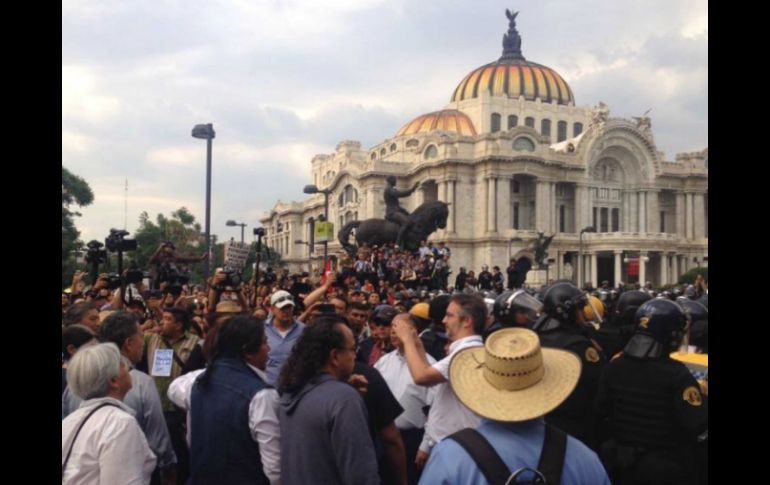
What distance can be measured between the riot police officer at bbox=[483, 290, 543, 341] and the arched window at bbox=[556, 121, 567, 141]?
235ft

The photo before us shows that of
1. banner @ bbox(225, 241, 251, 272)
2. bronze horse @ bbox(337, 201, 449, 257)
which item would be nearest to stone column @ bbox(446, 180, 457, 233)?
bronze horse @ bbox(337, 201, 449, 257)

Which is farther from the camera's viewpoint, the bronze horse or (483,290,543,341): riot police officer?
the bronze horse

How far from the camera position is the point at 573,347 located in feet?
18.6

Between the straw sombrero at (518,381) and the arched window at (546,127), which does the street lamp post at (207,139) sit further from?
the arched window at (546,127)

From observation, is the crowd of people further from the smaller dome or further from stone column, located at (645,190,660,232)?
the smaller dome

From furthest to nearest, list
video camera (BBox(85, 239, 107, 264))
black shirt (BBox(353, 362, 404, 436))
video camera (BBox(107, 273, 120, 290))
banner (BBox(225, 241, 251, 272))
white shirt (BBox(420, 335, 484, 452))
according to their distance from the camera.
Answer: banner (BBox(225, 241, 251, 272)) < video camera (BBox(85, 239, 107, 264)) < video camera (BBox(107, 273, 120, 290)) < white shirt (BBox(420, 335, 484, 452)) < black shirt (BBox(353, 362, 404, 436))

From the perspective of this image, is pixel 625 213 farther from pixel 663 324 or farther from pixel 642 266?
pixel 663 324

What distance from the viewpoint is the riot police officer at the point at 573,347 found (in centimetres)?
512

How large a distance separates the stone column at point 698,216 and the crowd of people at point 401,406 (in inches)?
2493

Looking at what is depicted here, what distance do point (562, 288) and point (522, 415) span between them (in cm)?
364

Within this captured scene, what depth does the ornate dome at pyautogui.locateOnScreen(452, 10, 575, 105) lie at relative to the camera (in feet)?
247

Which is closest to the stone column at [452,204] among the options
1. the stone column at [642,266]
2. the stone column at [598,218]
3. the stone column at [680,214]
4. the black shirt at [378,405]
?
the stone column at [598,218]

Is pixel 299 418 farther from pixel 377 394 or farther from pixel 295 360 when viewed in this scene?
pixel 377 394

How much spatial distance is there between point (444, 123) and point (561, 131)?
1301 cm
